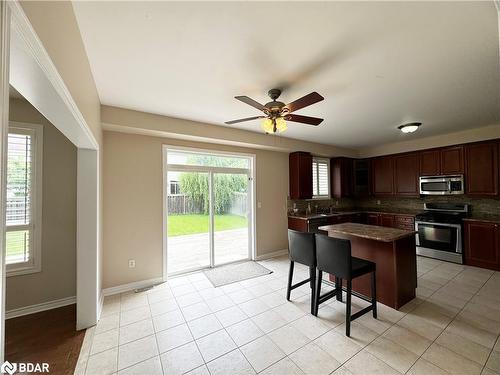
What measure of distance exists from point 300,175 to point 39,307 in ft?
15.3

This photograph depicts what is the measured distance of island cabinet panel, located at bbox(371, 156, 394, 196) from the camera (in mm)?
5165

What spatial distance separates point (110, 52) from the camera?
5.77 feet

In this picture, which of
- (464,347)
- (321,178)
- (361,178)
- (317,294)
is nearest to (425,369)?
(464,347)

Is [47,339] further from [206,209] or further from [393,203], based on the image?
[393,203]

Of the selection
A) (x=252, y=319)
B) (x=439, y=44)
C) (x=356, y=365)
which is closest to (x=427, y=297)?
(x=356, y=365)

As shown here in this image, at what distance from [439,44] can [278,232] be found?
3784 mm

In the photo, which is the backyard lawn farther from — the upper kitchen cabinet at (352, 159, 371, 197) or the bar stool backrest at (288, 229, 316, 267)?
the upper kitchen cabinet at (352, 159, 371, 197)

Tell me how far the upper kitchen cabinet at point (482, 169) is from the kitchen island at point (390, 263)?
7.97 ft

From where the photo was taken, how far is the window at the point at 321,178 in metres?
5.39

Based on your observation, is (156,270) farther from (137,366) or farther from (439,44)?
(439,44)

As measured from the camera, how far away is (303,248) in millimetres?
2594

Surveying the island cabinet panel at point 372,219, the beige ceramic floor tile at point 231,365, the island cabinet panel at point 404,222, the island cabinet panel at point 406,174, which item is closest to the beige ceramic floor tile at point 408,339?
the beige ceramic floor tile at point 231,365

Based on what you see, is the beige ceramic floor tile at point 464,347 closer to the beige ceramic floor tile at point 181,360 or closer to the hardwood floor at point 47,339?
the beige ceramic floor tile at point 181,360

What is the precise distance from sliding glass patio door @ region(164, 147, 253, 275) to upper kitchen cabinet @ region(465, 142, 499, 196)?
13.7 ft
